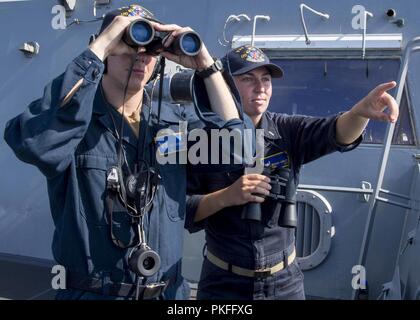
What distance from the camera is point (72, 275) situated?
→ 1.69m

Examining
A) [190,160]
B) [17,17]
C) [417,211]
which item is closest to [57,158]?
[190,160]

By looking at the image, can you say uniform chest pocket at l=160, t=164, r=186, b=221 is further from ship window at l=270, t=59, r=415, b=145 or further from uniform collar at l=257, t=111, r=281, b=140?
ship window at l=270, t=59, r=415, b=145

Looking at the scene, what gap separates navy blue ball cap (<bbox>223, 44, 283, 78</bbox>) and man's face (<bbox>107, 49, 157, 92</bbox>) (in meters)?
0.60

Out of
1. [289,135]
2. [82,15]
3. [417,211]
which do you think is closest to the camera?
[289,135]

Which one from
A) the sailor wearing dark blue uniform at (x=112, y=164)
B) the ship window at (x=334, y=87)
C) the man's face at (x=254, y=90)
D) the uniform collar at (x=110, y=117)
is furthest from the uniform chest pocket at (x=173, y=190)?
the ship window at (x=334, y=87)

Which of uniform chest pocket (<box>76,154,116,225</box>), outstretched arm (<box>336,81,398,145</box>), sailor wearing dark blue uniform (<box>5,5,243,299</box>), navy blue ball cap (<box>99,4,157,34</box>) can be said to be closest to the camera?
sailor wearing dark blue uniform (<box>5,5,243,299</box>)

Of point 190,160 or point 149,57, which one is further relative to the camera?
point 190,160

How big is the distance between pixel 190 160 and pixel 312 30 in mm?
2430

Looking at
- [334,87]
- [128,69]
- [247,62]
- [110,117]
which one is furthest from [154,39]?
[334,87]

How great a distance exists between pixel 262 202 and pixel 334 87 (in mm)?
1970

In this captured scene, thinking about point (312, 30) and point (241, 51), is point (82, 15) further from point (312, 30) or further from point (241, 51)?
point (241, 51)

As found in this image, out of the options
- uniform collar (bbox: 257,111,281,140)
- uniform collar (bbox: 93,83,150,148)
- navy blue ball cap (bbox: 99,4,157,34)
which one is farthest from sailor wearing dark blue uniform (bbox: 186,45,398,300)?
navy blue ball cap (bbox: 99,4,157,34)

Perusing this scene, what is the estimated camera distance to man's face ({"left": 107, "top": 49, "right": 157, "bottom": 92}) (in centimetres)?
176

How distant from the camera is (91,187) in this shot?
66.8 inches
